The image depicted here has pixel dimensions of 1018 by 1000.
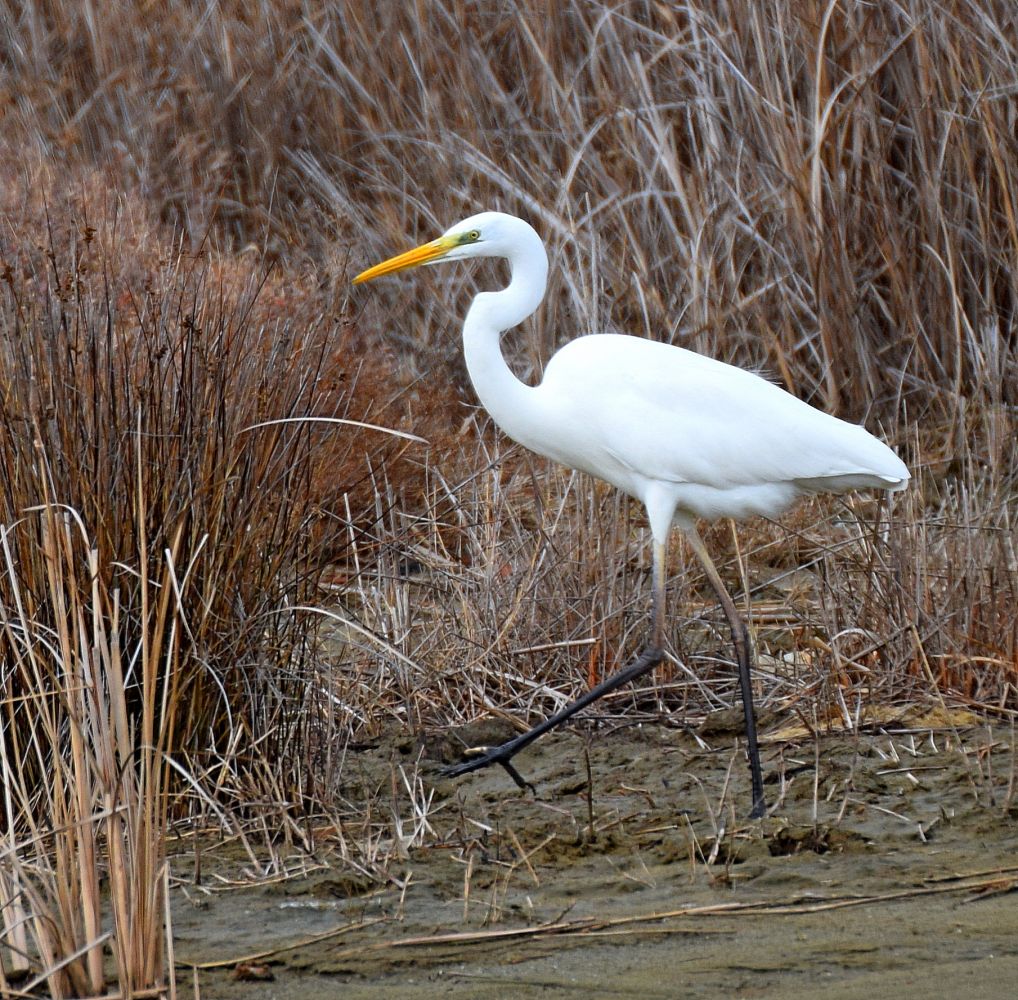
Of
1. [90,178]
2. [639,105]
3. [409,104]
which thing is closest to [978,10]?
[639,105]

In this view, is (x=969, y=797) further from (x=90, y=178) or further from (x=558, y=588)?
(x=90, y=178)

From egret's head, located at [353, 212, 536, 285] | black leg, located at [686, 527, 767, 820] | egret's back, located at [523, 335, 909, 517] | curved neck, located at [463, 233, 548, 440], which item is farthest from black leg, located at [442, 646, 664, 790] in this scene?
egret's head, located at [353, 212, 536, 285]

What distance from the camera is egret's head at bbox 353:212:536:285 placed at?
403cm

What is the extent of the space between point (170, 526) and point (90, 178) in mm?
2710

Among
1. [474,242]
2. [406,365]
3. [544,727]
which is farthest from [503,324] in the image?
[406,365]

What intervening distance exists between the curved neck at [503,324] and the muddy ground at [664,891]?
2.94ft

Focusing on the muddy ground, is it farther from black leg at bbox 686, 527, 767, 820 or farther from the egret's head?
the egret's head

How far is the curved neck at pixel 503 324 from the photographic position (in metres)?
4.03

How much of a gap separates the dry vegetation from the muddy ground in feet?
0.72

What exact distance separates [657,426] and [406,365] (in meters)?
2.74

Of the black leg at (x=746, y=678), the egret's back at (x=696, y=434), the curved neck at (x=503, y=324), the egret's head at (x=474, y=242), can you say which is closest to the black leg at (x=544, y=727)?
the black leg at (x=746, y=678)

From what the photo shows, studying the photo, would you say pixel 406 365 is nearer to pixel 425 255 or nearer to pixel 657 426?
pixel 425 255

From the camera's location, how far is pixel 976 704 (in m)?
3.92

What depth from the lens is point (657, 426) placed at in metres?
3.95
